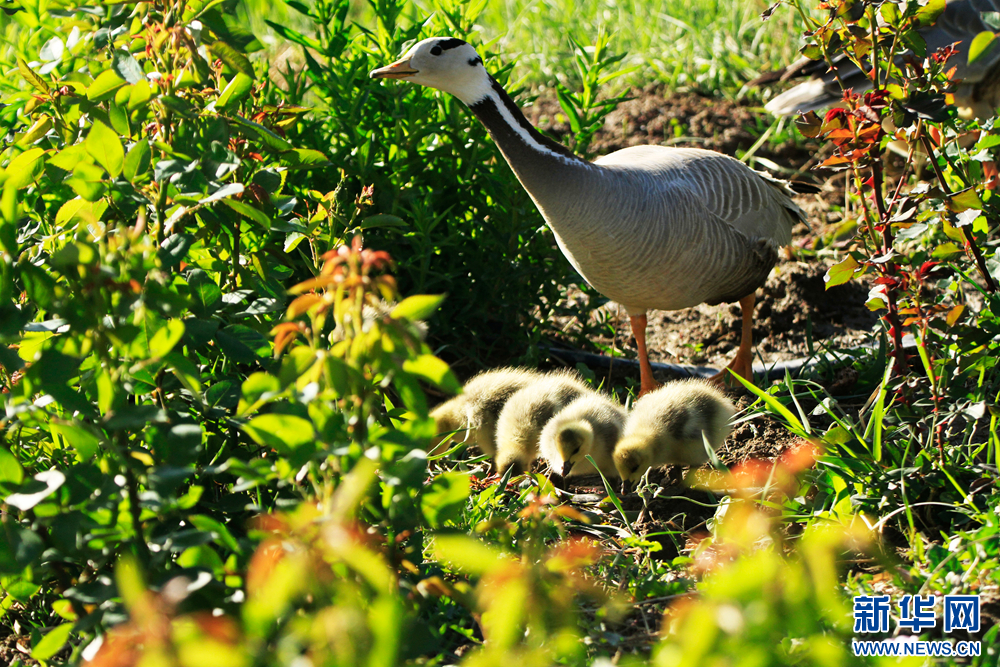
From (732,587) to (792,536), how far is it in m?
1.57

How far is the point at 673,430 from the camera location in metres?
3.01

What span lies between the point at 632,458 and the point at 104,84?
6.21ft

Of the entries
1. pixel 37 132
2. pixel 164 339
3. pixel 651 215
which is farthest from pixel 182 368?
pixel 651 215

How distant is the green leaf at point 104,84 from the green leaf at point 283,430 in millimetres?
923

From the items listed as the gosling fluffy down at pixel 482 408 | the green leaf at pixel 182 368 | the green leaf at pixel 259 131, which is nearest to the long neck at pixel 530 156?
the gosling fluffy down at pixel 482 408

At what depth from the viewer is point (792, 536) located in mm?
2592

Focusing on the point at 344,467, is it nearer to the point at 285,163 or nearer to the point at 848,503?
the point at 285,163

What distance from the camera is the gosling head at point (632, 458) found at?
9.61 feet

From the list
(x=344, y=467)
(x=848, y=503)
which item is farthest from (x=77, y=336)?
(x=848, y=503)

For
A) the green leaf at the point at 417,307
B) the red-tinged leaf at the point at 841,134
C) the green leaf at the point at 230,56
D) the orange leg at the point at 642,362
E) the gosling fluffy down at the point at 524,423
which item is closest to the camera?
the green leaf at the point at 417,307

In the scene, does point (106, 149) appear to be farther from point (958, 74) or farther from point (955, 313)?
point (958, 74)

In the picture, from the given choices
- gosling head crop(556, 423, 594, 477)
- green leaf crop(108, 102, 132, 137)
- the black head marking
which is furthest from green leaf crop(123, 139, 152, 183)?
the black head marking

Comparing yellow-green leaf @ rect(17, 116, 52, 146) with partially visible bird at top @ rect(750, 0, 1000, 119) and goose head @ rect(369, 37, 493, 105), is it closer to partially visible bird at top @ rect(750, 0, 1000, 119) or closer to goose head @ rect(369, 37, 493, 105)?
goose head @ rect(369, 37, 493, 105)

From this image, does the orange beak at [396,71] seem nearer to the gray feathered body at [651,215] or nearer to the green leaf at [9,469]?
the gray feathered body at [651,215]
